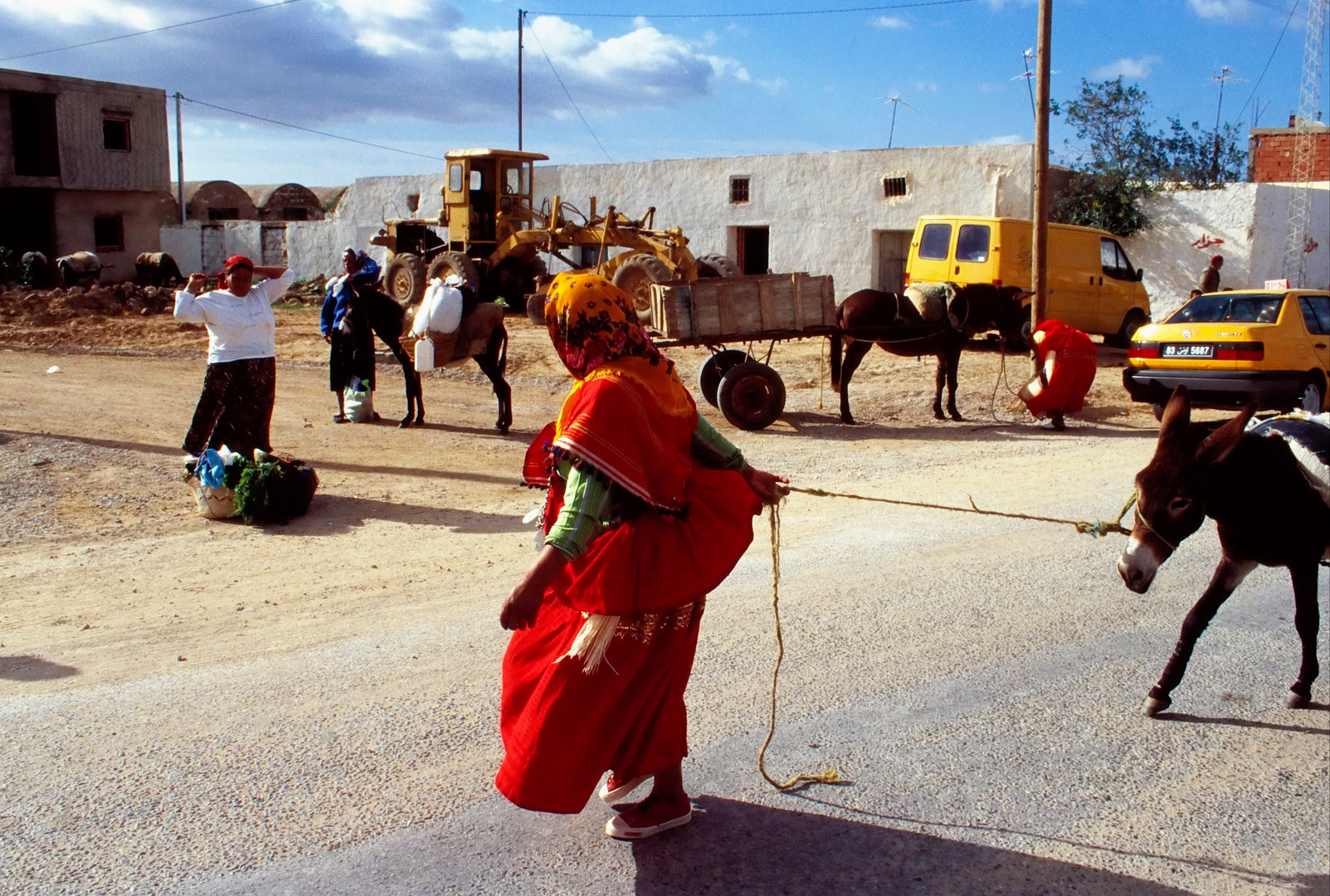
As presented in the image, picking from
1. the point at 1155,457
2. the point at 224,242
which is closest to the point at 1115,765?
the point at 1155,457

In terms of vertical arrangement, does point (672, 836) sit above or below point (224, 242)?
below

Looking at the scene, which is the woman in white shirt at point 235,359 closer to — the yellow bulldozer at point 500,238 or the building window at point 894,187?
the yellow bulldozer at point 500,238

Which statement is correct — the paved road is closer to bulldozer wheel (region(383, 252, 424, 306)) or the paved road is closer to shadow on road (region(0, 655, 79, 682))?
shadow on road (region(0, 655, 79, 682))

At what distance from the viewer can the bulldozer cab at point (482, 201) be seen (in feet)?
75.8

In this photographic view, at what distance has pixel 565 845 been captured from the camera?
10.9 feet

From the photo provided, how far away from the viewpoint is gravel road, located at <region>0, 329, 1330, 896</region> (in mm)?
3240

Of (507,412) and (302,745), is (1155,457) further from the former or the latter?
(507,412)

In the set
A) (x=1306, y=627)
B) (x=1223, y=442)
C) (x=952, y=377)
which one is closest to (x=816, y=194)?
(x=952, y=377)

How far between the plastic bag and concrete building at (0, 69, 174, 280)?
24.1m

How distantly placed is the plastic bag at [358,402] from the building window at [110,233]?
2566 cm

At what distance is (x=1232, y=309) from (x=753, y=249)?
1496 cm

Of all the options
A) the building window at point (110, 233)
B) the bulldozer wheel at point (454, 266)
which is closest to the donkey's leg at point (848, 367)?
the bulldozer wheel at point (454, 266)

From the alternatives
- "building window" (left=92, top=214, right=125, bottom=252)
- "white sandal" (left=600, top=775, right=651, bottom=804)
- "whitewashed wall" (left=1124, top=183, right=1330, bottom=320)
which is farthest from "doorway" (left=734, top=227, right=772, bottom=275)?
"white sandal" (left=600, top=775, right=651, bottom=804)

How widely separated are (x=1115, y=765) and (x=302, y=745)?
9.71 feet
